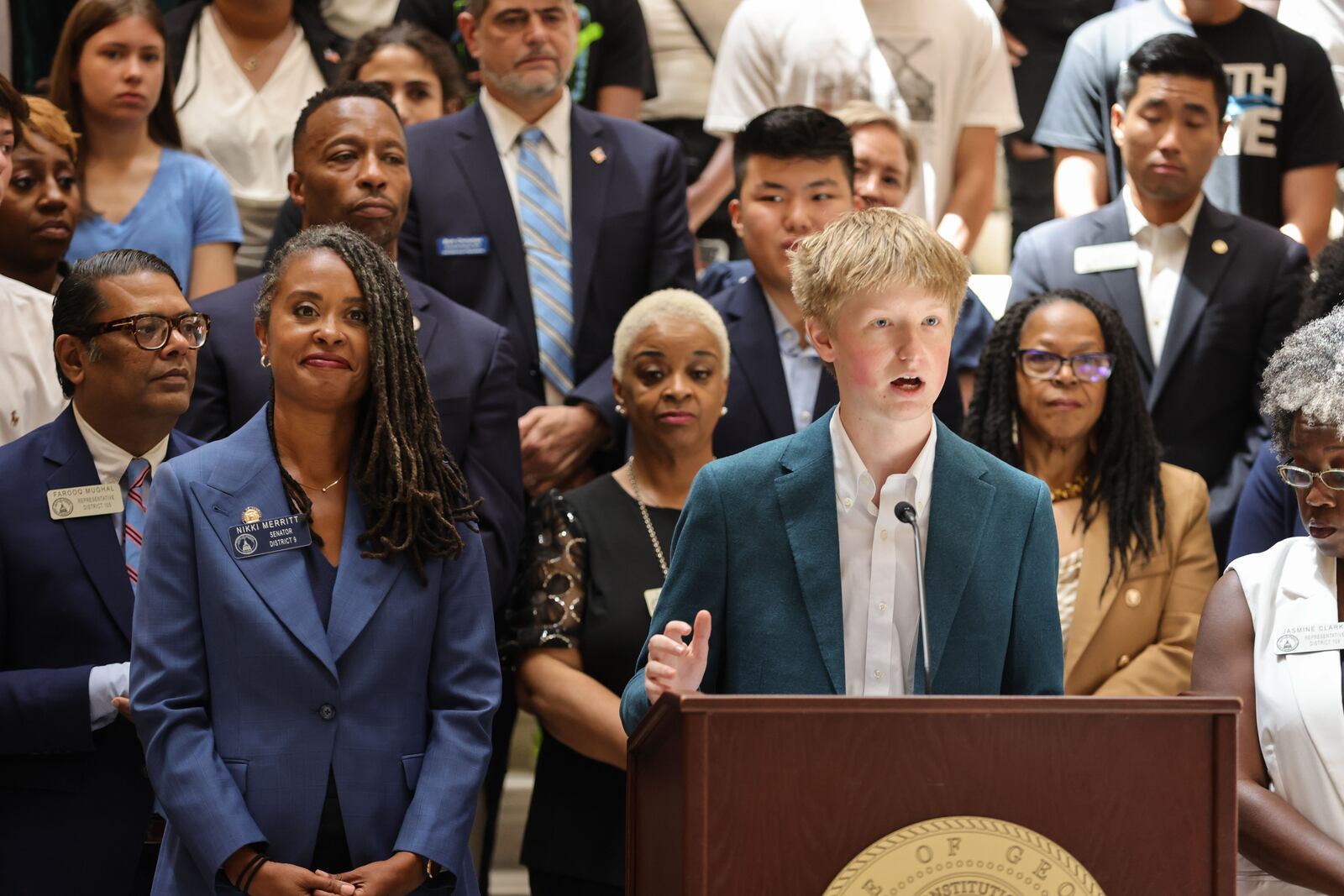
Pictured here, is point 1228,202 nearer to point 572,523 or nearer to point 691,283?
point 691,283

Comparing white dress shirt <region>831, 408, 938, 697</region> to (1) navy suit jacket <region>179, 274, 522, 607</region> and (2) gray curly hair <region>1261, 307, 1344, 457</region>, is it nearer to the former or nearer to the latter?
(2) gray curly hair <region>1261, 307, 1344, 457</region>

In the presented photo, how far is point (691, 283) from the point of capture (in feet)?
13.9

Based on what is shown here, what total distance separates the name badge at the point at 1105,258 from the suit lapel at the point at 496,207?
1.48m

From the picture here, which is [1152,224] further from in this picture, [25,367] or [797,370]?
[25,367]

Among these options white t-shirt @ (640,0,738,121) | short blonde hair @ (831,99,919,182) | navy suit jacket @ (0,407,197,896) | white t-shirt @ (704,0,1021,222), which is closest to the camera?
navy suit jacket @ (0,407,197,896)

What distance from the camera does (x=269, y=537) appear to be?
260 centimetres

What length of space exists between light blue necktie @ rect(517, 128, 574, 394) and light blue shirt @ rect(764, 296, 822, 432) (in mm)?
507

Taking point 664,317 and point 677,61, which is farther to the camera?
point 677,61

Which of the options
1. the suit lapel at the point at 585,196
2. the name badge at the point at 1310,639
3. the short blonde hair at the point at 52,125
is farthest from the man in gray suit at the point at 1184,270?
the short blonde hair at the point at 52,125

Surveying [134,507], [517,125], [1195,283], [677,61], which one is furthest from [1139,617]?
[677,61]

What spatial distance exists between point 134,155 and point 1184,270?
2775 millimetres

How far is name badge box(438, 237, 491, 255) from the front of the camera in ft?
13.3

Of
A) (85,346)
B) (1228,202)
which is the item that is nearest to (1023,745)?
(85,346)

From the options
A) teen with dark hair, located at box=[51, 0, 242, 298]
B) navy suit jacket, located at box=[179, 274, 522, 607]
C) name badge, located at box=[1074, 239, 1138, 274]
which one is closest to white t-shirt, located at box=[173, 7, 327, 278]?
teen with dark hair, located at box=[51, 0, 242, 298]
